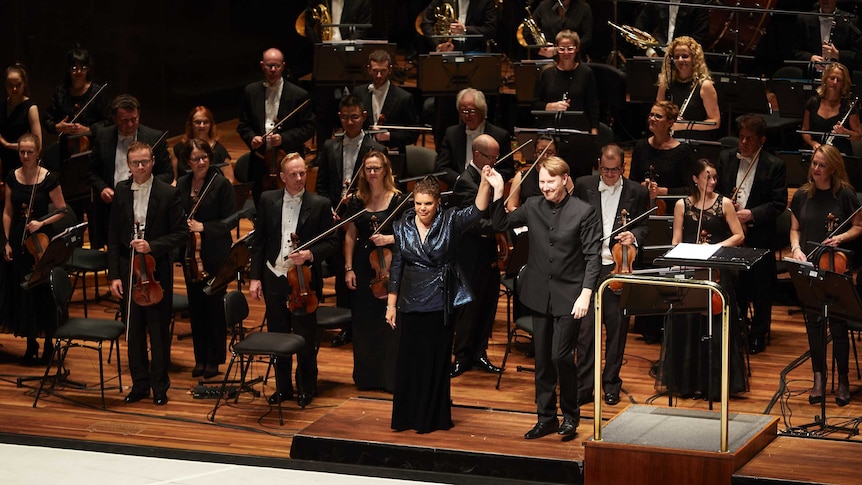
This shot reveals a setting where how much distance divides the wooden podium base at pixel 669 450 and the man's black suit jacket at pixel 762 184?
196 cm

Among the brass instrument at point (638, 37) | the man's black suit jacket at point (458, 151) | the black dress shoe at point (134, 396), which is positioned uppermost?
the brass instrument at point (638, 37)

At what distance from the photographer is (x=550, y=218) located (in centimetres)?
633

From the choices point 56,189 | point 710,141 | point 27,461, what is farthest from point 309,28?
point 27,461

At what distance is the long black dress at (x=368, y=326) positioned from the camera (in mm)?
7418

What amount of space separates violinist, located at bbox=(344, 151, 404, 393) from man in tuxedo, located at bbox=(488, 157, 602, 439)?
1114mm

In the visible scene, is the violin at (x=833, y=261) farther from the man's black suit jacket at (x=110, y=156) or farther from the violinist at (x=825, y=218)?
the man's black suit jacket at (x=110, y=156)

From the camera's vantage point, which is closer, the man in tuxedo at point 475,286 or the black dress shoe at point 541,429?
the black dress shoe at point 541,429

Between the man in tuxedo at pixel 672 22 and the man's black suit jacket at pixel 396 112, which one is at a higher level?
the man in tuxedo at pixel 672 22

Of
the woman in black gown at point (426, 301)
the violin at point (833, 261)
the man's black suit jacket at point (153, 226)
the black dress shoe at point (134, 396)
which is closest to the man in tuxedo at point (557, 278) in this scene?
the woman in black gown at point (426, 301)

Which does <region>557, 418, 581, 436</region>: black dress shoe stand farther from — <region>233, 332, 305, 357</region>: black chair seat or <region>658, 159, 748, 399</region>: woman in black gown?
<region>233, 332, 305, 357</region>: black chair seat

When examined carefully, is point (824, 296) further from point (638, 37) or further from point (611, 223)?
point (638, 37)

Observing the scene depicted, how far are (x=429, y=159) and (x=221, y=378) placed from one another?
2.09 m

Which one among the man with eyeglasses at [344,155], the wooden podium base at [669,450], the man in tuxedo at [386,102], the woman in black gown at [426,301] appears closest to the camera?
the wooden podium base at [669,450]

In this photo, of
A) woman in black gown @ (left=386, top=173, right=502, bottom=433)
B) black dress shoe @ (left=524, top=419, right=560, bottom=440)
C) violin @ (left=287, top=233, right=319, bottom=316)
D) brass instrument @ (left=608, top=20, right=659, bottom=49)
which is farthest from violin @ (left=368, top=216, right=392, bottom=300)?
brass instrument @ (left=608, top=20, right=659, bottom=49)
